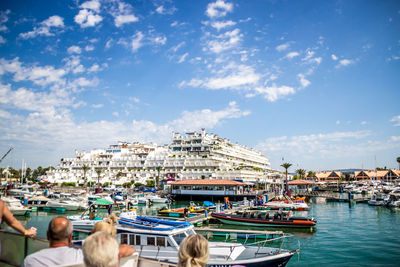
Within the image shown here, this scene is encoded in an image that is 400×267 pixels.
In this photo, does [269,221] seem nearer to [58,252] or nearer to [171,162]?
[58,252]

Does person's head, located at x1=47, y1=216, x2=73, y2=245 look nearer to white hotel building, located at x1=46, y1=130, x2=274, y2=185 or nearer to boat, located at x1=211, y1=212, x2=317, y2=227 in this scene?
boat, located at x1=211, y1=212, x2=317, y2=227

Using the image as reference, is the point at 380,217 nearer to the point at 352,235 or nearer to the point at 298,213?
the point at 298,213

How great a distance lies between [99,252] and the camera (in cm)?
309

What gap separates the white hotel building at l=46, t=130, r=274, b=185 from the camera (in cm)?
9842

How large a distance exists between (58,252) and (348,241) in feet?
91.9

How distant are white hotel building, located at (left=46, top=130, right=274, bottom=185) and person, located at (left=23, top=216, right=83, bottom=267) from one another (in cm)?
7853

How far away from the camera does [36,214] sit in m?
43.4

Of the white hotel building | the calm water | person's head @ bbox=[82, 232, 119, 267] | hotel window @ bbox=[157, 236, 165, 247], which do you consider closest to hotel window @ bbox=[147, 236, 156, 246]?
hotel window @ bbox=[157, 236, 165, 247]

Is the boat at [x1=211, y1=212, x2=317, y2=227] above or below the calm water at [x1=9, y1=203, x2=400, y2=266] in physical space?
above

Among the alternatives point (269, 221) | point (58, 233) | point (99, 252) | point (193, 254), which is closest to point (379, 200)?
point (269, 221)

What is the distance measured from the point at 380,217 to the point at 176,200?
1724 inches

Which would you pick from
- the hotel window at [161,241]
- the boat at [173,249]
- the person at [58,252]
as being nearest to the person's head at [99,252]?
the person at [58,252]

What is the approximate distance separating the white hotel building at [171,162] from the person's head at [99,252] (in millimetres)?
79323

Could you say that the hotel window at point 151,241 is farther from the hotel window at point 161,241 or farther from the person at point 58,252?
the person at point 58,252
